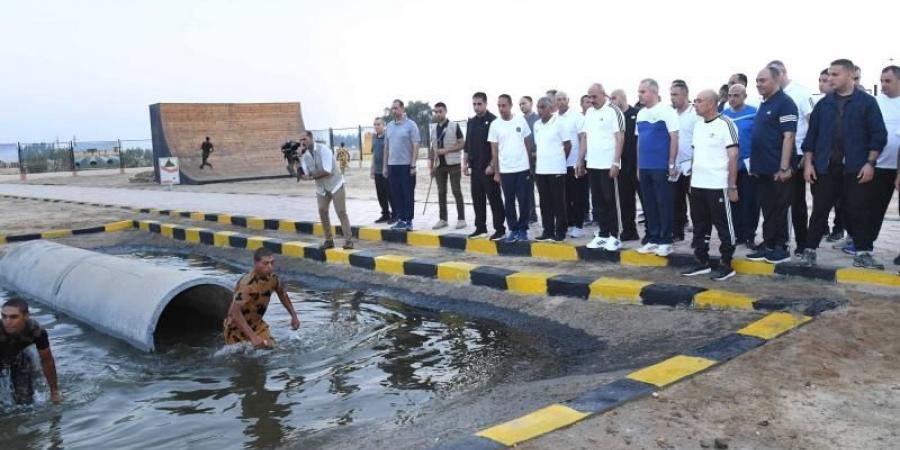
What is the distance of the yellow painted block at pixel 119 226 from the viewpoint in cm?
1581

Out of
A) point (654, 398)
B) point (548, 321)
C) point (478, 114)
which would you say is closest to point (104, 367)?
point (548, 321)

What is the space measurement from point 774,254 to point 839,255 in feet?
2.79

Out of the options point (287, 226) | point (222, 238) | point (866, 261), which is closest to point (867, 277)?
point (866, 261)

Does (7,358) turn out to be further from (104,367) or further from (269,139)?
(269,139)

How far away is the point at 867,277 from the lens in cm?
649

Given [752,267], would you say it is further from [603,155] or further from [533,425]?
[533,425]

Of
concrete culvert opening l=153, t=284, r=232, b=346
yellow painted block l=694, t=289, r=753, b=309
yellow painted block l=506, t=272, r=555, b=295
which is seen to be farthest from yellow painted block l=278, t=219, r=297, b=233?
yellow painted block l=694, t=289, r=753, b=309

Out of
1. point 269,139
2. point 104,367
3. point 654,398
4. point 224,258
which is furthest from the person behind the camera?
point 269,139

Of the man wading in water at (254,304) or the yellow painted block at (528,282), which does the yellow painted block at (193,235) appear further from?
the yellow painted block at (528,282)

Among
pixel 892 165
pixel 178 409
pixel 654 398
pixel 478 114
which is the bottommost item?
pixel 178 409

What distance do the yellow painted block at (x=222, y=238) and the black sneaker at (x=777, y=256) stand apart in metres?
9.08

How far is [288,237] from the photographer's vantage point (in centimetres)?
1307

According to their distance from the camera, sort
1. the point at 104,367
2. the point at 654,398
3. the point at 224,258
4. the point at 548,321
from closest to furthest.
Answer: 1. the point at 654,398
2. the point at 104,367
3. the point at 548,321
4. the point at 224,258

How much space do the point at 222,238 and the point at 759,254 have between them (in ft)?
30.3
